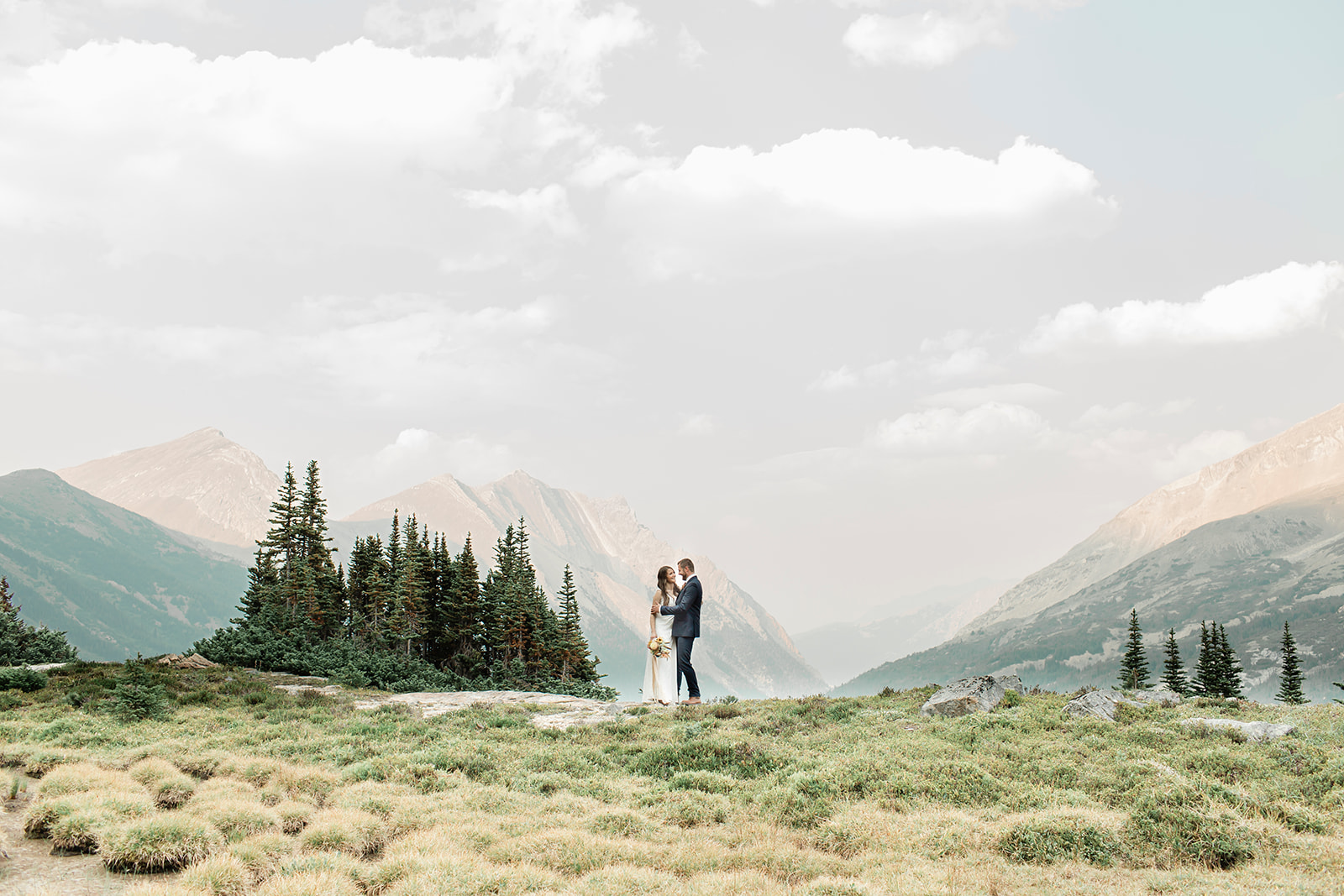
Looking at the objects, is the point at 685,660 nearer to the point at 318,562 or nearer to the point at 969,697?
the point at 969,697

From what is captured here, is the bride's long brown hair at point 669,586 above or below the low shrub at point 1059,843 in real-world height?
above

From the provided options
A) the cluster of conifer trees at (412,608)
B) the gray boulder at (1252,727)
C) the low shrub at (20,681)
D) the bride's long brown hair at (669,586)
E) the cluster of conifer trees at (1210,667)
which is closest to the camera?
the gray boulder at (1252,727)

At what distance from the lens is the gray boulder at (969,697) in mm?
22344

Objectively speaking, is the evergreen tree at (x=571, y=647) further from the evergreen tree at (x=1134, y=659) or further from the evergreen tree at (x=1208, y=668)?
the evergreen tree at (x=1208, y=668)

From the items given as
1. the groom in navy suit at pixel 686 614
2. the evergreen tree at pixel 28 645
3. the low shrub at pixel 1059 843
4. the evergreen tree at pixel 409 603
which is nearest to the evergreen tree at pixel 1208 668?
the evergreen tree at pixel 409 603

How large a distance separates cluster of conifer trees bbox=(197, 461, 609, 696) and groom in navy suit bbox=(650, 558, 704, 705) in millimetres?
20674

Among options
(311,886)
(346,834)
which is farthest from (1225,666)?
(311,886)

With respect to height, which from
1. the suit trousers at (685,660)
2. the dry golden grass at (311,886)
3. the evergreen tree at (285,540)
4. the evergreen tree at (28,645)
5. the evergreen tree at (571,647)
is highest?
the evergreen tree at (285,540)

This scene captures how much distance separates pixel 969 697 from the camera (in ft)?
74.0

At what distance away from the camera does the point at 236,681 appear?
29.8 meters

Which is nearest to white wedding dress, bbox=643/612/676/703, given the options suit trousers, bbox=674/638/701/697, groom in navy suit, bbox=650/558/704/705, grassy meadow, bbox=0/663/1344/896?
suit trousers, bbox=674/638/701/697

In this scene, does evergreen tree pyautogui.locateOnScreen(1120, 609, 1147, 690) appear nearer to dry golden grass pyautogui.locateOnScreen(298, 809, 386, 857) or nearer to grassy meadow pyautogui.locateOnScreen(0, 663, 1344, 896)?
grassy meadow pyautogui.locateOnScreen(0, 663, 1344, 896)

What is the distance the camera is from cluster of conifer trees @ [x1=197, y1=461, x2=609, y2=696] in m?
52.5

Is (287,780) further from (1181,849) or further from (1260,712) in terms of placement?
(1260,712)
